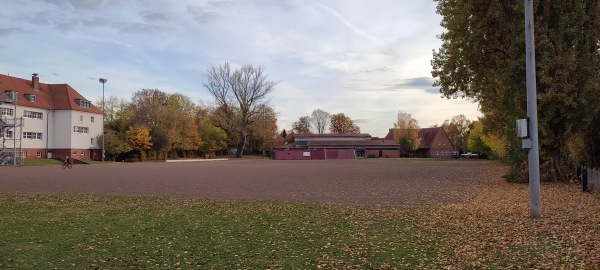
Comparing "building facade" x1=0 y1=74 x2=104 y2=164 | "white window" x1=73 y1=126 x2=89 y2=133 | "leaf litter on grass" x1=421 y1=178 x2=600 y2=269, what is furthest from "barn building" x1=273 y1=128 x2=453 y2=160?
"leaf litter on grass" x1=421 y1=178 x2=600 y2=269

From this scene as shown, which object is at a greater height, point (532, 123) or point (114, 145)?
point (114, 145)

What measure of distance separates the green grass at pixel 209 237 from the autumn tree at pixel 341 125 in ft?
420

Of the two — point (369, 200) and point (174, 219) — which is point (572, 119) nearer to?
point (369, 200)

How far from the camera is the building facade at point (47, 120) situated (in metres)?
61.6

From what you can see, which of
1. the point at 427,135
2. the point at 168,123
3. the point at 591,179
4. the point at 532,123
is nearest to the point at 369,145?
the point at 427,135

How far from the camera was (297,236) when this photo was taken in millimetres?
9344

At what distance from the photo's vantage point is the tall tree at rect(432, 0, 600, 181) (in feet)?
69.4

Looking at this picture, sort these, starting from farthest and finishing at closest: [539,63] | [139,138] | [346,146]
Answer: [346,146] < [139,138] < [539,63]

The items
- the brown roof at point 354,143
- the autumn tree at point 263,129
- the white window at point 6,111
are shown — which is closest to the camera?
the white window at point 6,111

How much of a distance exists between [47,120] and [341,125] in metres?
88.8

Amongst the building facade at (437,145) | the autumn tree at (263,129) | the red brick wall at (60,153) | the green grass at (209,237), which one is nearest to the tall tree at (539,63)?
the green grass at (209,237)

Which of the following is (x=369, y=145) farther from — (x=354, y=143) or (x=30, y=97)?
(x=30, y=97)

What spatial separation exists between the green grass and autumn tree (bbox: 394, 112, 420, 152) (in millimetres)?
104016

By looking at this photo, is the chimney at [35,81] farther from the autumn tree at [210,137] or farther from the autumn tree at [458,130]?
the autumn tree at [458,130]
